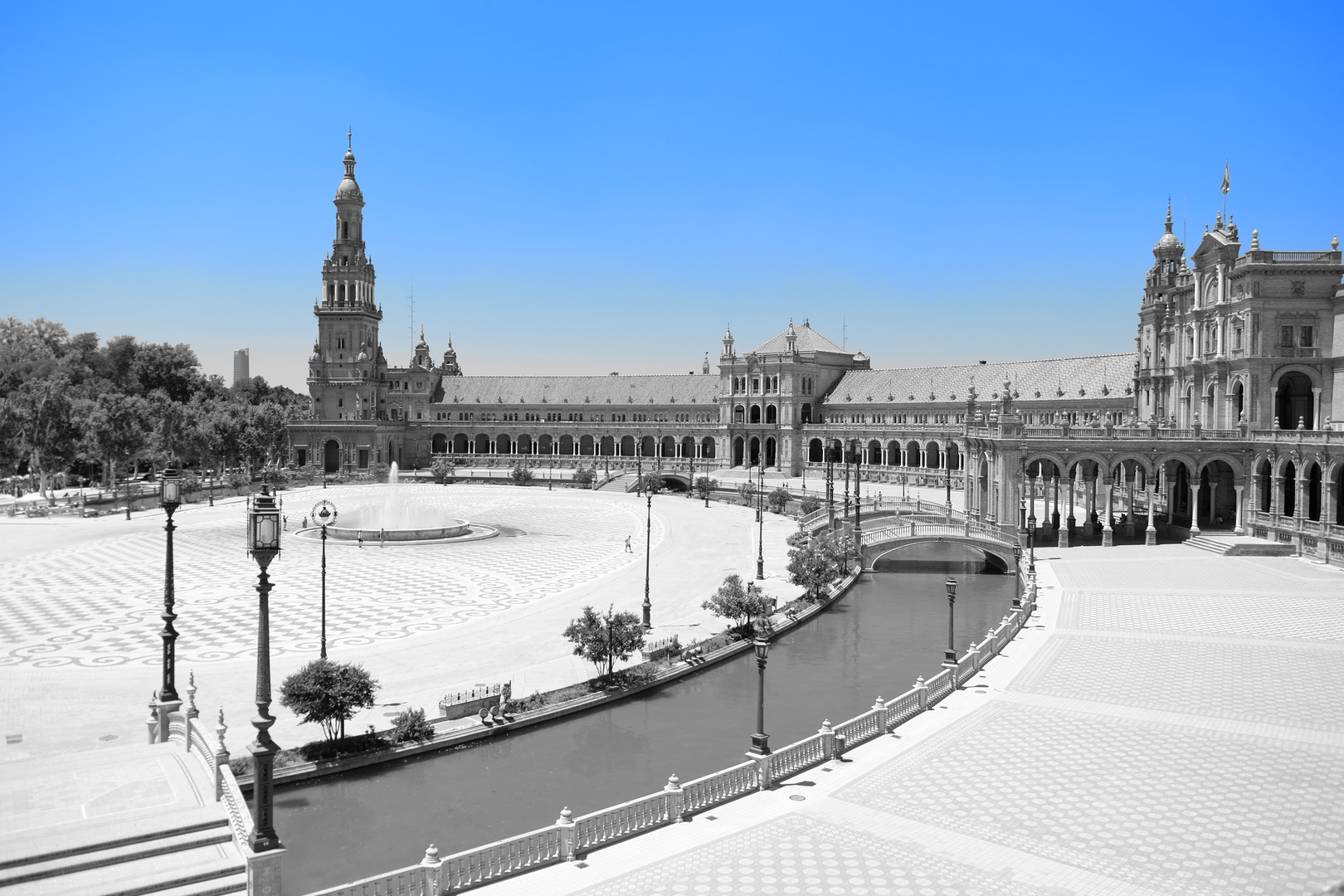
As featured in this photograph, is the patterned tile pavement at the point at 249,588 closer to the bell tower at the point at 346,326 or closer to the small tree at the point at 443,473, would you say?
the small tree at the point at 443,473

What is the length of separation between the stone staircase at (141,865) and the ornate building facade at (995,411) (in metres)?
50.7

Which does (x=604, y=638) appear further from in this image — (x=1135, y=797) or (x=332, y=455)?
(x=332, y=455)

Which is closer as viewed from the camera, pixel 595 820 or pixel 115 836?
pixel 115 836

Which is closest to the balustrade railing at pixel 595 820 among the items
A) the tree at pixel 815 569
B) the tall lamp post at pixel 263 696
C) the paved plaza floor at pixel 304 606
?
the tall lamp post at pixel 263 696

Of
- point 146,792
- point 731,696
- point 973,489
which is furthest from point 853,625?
point 146,792

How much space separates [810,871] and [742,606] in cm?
2114

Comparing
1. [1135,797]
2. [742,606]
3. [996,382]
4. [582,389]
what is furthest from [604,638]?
[582,389]

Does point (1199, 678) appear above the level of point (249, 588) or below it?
below

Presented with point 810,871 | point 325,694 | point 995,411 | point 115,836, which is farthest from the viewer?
point 995,411

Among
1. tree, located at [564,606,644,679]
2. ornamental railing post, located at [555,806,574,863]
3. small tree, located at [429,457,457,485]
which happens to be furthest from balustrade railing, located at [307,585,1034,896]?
small tree, located at [429,457,457,485]

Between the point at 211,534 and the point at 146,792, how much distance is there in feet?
172

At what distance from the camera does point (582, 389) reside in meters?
134

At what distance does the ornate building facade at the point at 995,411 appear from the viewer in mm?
60281

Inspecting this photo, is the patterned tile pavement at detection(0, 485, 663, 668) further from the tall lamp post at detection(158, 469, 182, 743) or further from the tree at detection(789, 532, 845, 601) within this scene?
the tall lamp post at detection(158, 469, 182, 743)
